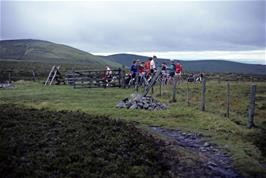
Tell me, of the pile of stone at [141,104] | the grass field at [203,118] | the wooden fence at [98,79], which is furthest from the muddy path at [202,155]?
the wooden fence at [98,79]

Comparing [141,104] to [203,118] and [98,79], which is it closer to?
[203,118]

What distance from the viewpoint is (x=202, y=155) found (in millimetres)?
13406

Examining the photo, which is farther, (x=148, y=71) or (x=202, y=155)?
(x=148, y=71)

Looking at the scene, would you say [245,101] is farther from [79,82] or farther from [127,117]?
[79,82]

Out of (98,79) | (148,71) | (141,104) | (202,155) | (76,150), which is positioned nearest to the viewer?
(76,150)

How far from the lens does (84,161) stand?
36.8ft

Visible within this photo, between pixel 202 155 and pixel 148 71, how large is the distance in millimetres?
19459

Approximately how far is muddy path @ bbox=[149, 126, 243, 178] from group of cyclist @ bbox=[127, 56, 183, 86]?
13.9 meters

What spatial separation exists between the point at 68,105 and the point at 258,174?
12747 mm

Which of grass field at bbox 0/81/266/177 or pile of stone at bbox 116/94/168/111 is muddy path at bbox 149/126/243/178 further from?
pile of stone at bbox 116/94/168/111

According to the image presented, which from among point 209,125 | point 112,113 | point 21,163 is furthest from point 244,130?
point 21,163

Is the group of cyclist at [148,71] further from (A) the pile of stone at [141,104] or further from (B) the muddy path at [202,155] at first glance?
(B) the muddy path at [202,155]

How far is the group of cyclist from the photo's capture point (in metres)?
31.6

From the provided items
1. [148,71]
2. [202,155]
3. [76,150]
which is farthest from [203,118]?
[148,71]
